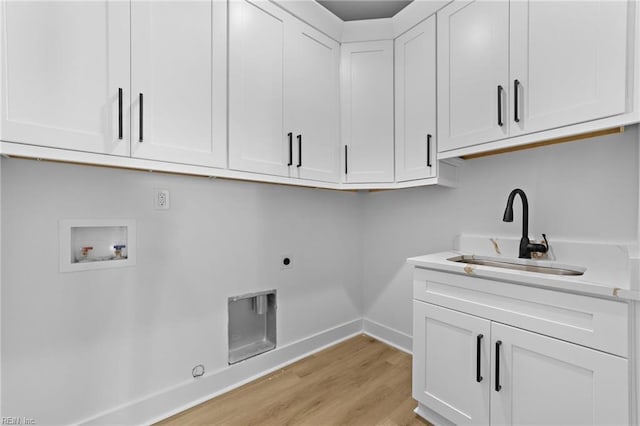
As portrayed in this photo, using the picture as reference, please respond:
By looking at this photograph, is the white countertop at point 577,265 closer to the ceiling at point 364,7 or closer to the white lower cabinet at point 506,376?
the white lower cabinet at point 506,376

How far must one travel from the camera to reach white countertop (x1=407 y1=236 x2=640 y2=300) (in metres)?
0.96

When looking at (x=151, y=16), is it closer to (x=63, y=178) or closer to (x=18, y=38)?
(x=18, y=38)

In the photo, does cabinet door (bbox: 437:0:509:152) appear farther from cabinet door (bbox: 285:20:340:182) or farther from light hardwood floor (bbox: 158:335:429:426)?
light hardwood floor (bbox: 158:335:429:426)

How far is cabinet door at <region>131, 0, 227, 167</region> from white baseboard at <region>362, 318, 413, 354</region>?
1.93 meters

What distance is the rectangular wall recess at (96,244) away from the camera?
4.27ft

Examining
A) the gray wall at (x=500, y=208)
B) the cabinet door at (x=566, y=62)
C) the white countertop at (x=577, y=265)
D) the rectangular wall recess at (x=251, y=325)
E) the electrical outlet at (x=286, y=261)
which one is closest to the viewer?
the white countertop at (x=577, y=265)

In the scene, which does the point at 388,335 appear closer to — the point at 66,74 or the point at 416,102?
the point at 416,102

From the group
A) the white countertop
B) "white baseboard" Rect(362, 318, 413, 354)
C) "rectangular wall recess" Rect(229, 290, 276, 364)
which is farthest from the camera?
"white baseboard" Rect(362, 318, 413, 354)

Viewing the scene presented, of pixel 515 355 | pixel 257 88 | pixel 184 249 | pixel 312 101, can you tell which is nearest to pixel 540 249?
pixel 515 355

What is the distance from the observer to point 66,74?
107cm

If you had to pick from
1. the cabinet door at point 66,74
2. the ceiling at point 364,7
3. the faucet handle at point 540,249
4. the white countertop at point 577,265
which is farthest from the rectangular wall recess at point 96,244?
the faucet handle at point 540,249

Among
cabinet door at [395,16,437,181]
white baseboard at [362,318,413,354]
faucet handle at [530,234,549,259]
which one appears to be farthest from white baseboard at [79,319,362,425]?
faucet handle at [530,234,549,259]

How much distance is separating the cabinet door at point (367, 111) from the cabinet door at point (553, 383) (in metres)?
1.20

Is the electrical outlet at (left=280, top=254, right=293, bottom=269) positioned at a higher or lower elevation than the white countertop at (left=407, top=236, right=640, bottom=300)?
lower
